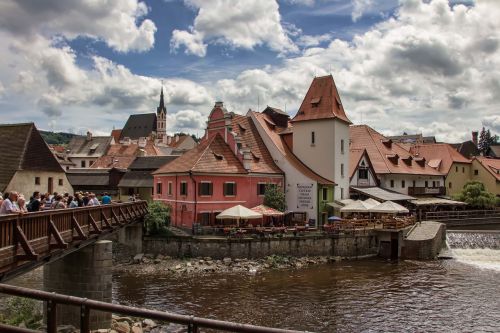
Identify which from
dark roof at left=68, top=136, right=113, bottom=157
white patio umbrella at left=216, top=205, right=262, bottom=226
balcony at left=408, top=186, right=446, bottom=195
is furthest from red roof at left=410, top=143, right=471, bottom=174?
dark roof at left=68, top=136, right=113, bottom=157

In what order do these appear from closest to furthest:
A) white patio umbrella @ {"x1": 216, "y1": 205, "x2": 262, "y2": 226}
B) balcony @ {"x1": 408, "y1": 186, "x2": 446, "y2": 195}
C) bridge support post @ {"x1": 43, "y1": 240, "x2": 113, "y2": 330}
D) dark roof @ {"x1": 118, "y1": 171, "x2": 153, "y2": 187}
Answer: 1. bridge support post @ {"x1": 43, "y1": 240, "x2": 113, "y2": 330}
2. white patio umbrella @ {"x1": 216, "y1": 205, "x2": 262, "y2": 226}
3. dark roof @ {"x1": 118, "y1": 171, "x2": 153, "y2": 187}
4. balcony @ {"x1": 408, "y1": 186, "x2": 446, "y2": 195}

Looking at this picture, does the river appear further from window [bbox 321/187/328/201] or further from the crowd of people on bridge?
window [bbox 321/187/328/201]

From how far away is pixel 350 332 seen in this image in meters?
19.9

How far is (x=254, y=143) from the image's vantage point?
152 feet

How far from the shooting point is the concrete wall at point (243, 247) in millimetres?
34188

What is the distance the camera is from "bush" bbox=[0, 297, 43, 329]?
1778 centimetres

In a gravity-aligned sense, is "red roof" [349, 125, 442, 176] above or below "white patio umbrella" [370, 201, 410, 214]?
above

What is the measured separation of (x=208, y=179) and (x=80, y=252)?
20961 millimetres

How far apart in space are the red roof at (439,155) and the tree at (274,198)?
31290mm

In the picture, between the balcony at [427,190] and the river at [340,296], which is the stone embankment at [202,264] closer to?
the river at [340,296]

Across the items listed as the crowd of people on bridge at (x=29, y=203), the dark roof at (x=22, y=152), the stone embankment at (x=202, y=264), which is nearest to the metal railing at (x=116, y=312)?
the crowd of people on bridge at (x=29, y=203)

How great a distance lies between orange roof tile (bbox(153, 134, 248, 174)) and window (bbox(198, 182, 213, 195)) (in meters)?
1.10

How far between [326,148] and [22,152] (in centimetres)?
2793

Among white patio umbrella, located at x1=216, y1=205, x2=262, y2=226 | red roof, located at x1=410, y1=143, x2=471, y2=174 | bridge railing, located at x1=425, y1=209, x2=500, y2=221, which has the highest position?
red roof, located at x1=410, y1=143, x2=471, y2=174
